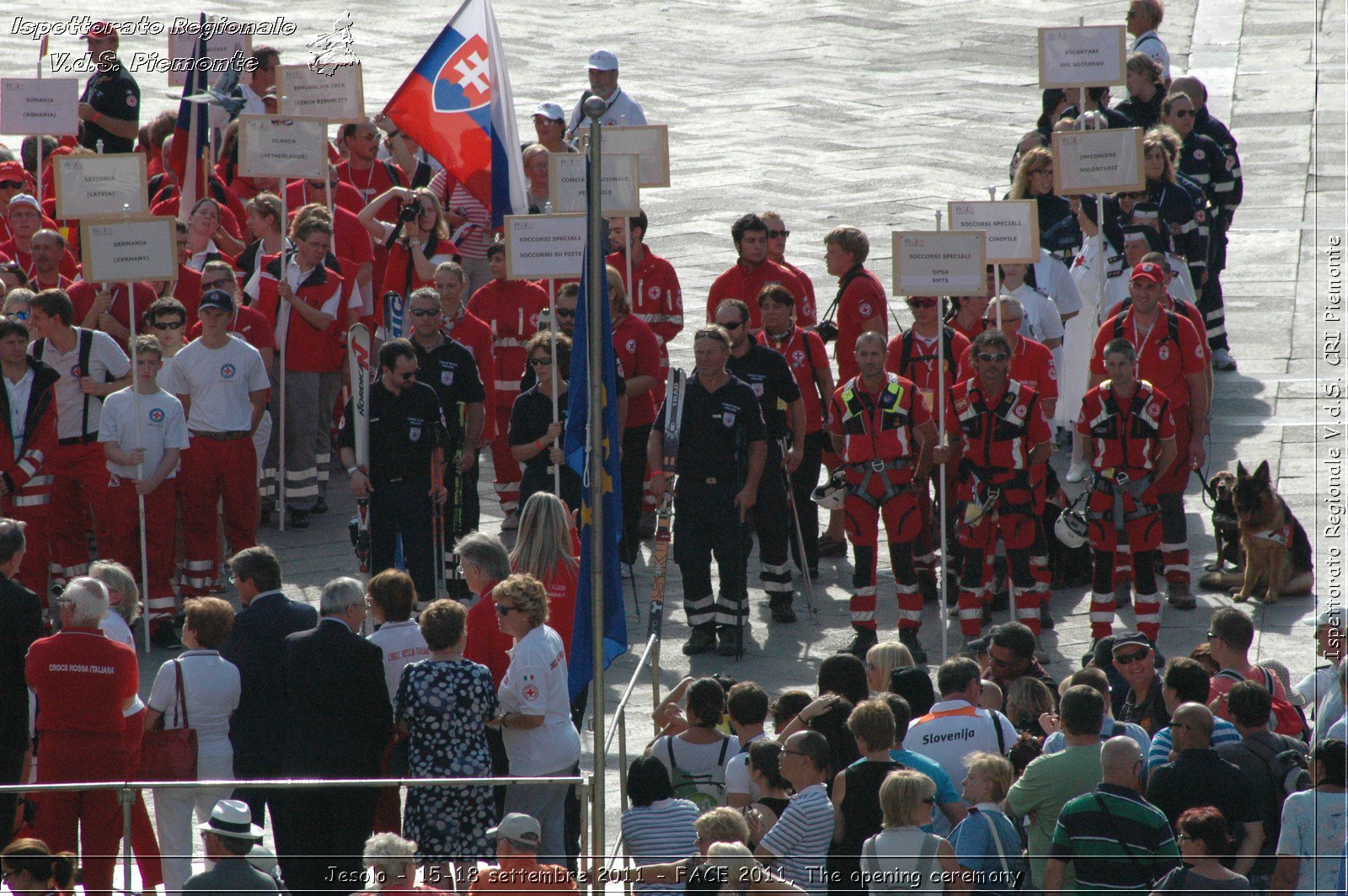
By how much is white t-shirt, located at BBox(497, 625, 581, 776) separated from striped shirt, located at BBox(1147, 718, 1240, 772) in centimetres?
245

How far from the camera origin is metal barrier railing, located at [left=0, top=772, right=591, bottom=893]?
730 cm

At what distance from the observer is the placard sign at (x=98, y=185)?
12164 mm

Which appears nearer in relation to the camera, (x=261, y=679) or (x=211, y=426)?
(x=261, y=679)

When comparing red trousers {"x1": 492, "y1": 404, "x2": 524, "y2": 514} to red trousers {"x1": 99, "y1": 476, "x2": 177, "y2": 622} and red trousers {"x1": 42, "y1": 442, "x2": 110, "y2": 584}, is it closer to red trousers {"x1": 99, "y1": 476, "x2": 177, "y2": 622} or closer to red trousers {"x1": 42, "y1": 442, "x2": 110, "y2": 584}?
red trousers {"x1": 99, "y1": 476, "x2": 177, "y2": 622}

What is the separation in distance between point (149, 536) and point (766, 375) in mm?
3978

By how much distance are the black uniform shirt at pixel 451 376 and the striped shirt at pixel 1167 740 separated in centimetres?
537

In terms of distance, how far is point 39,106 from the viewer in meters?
15.2

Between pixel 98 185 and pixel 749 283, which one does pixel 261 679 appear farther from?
pixel 749 283

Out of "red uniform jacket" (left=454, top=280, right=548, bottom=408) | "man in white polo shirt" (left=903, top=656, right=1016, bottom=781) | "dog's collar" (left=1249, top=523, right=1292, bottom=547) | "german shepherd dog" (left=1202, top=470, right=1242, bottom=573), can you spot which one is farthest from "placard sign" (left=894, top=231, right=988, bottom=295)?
"man in white polo shirt" (left=903, top=656, right=1016, bottom=781)

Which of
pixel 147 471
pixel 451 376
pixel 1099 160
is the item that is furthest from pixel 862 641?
pixel 147 471

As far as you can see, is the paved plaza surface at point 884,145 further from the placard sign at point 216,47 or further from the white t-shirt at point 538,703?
the placard sign at point 216,47

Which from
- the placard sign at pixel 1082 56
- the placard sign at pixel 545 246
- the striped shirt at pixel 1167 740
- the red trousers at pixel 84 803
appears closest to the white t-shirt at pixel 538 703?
the red trousers at pixel 84 803

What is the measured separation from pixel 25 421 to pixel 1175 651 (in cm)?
693

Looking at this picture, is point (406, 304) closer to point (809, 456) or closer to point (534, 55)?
point (809, 456)
